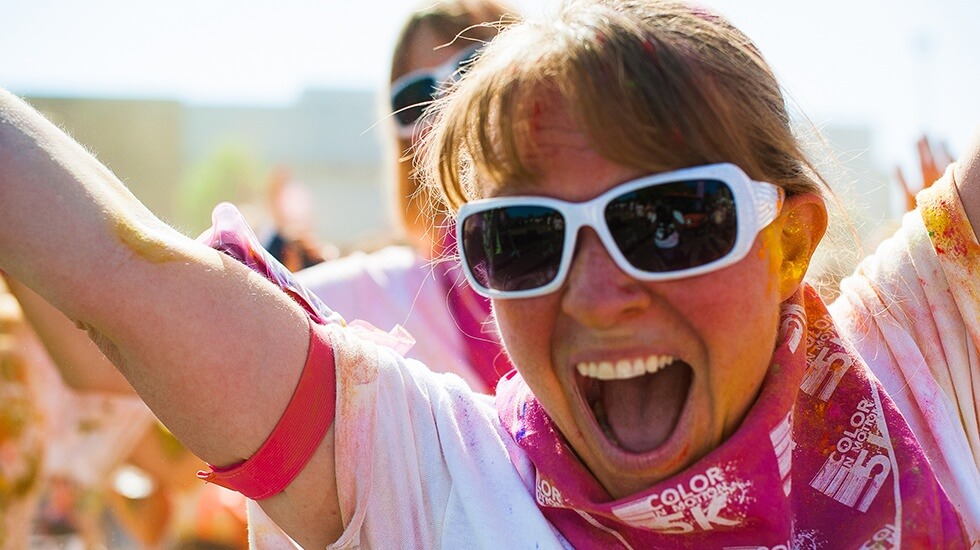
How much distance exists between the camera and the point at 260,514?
1.76m

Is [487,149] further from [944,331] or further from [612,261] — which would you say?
[944,331]

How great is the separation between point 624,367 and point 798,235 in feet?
1.51

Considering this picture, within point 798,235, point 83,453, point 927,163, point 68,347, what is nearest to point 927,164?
point 927,163

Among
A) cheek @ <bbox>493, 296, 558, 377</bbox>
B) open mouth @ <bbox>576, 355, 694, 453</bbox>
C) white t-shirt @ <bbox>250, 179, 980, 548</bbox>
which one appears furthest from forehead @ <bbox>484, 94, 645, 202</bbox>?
white t-shirt @ <bbox>250, 179, 980, 548</bbox>

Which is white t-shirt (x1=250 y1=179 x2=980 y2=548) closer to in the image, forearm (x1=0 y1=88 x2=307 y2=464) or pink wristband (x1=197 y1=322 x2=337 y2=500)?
pink wristband (x1=197 y1=322 x2=337 y2=500)

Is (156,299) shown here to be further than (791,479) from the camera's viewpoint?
No

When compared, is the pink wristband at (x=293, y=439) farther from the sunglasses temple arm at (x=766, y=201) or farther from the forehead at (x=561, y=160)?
the sunglasses temple arm at (x=766, y=201)

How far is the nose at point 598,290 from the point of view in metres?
1.48

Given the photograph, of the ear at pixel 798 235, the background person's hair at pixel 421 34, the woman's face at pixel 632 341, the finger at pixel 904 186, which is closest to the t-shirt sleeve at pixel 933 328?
the ear at pixel 798 235

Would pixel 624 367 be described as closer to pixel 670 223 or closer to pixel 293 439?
pixel 670 223

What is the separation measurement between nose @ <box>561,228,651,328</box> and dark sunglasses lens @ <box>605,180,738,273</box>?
35mm

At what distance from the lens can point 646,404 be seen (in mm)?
1643

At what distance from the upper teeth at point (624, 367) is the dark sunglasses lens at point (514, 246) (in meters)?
0.16

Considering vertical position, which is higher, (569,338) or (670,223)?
(670,223)
